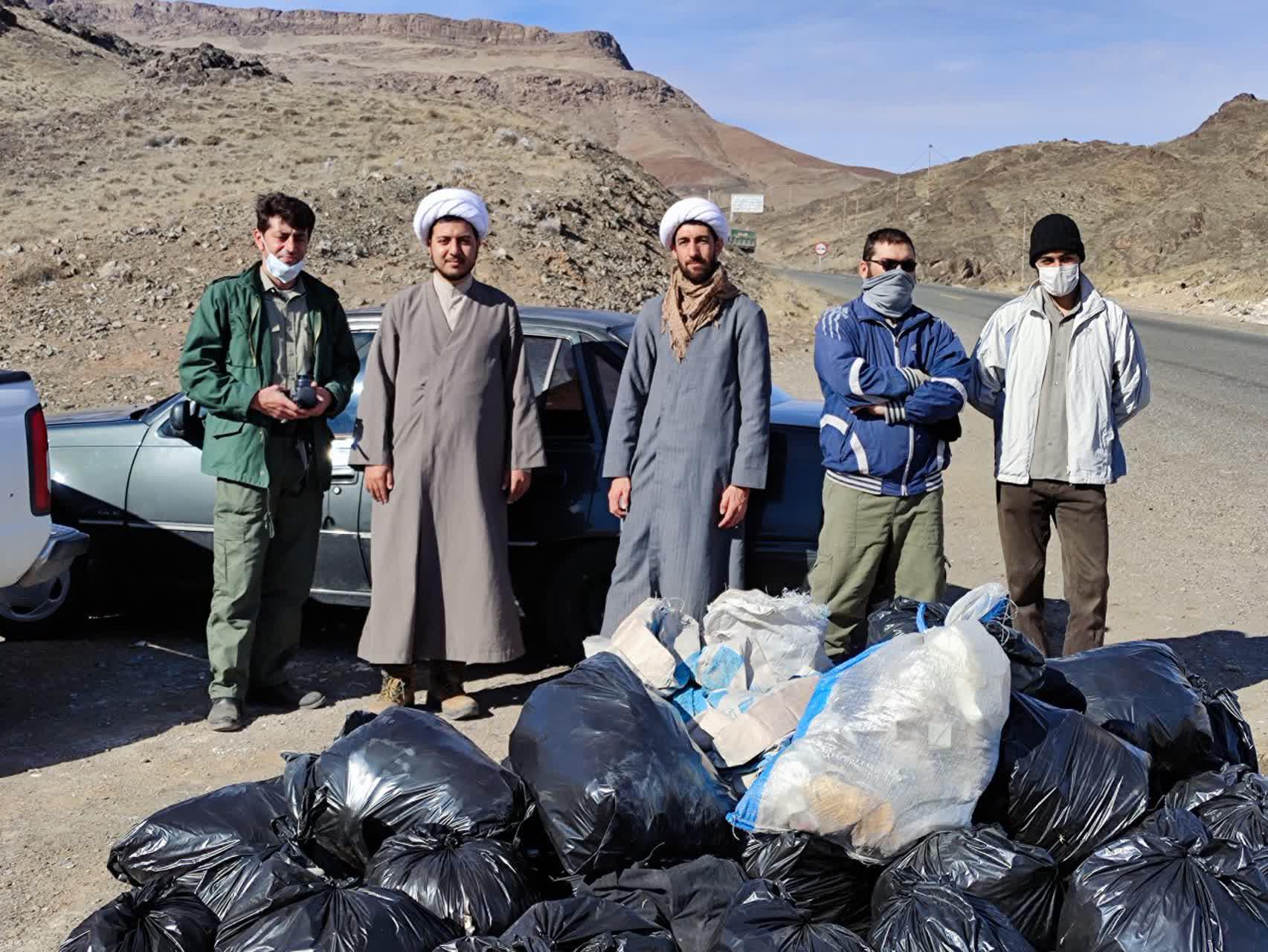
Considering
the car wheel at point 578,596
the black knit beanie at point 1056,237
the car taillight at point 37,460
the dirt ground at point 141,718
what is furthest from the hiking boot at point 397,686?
the black knit beanie at point 1056,237

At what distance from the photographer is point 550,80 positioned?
554 ft

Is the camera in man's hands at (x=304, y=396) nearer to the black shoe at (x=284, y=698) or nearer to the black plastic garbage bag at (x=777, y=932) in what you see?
the black shoe at (x=284, y=698)

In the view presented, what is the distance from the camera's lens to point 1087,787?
3.28m

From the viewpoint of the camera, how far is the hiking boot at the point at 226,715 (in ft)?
16.2

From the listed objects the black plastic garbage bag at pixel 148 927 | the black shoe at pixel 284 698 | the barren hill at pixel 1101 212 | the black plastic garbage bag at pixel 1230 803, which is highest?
the barren hill at pixel 1101 212

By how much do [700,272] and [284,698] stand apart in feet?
7.99

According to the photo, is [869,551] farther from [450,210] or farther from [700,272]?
[450,210]

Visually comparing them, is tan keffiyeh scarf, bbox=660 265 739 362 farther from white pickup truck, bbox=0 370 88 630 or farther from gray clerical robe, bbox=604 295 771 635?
white pickup truck, bbox=0 370 88 630

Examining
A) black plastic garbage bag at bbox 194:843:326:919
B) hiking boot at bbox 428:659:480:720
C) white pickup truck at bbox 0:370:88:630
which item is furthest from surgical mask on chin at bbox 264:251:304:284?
black plastic garbage bag at bbox 194:843:326:919

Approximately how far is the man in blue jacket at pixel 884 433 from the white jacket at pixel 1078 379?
338mm

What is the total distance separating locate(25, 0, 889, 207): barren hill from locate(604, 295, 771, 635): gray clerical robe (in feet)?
424

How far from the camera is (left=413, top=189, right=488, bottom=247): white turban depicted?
477cm

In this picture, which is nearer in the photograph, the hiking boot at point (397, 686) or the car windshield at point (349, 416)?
the hiking boot at point (397, 686)

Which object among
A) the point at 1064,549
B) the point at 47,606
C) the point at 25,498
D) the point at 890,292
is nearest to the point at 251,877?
the point at 25,498
